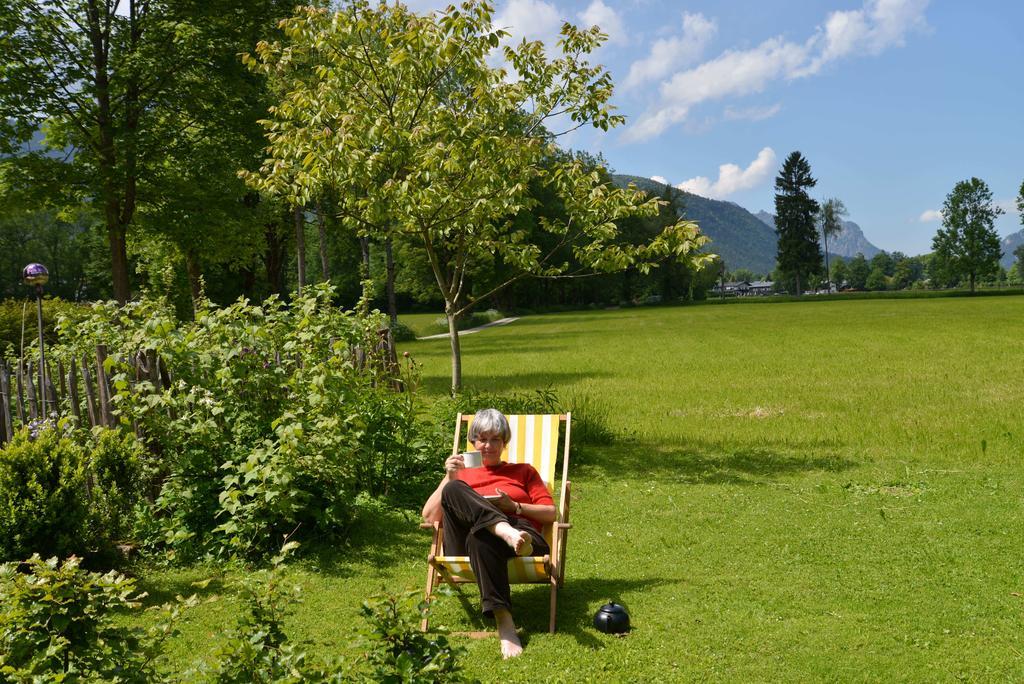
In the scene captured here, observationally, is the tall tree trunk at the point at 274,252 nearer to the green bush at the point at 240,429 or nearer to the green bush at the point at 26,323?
the green bush at the point at 26,323

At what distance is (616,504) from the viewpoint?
25.5 ft

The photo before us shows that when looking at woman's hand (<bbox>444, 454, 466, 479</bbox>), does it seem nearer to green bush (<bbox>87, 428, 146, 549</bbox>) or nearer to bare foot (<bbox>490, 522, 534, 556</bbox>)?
bare foot (<bbox>490, 522, 534, 556</bbox>)

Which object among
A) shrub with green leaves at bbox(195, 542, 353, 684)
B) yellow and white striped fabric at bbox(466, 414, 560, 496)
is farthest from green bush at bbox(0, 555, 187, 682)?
yellow and white striped fabric at bbox(466, 414, 560, 496)

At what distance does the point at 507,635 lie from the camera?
4578 mm

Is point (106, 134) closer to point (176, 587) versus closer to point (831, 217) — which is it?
point (176, 587)

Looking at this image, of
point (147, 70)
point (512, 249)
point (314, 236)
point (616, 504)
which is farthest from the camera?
point (314, 236)

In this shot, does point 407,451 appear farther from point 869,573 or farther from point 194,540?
point 869,573

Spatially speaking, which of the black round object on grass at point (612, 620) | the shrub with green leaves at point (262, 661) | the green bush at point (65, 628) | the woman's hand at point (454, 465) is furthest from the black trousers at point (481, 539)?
the green bush at point (65, 628)

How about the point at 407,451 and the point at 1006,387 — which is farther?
the point at 1006,387

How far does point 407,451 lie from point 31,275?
7.51 meters

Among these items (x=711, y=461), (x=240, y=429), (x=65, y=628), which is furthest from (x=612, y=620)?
(x=711, y=461)

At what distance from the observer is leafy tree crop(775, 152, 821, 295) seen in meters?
113

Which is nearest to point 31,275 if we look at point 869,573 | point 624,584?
point 624,584

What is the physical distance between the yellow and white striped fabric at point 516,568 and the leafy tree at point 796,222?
114796 millimetres
